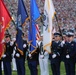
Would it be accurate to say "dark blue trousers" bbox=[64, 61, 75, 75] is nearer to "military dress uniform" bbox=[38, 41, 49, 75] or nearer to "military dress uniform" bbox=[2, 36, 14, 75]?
"military dress uniform" bbox=[38, 41, 49, 75]

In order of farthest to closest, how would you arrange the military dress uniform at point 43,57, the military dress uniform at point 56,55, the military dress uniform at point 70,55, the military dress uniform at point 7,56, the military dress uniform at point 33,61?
the military dress uniform at point 43,57, the military dress uniform at point 7,56, the military dress uniform at point 33,61, the military dress uniform at point 56,55, the military dress uniform at point 70,55

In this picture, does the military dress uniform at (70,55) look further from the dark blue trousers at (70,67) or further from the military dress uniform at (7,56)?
the military dress uniform at (7,56)

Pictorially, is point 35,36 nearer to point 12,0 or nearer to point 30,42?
point 30,42

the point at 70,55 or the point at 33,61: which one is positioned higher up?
the point at 70,55

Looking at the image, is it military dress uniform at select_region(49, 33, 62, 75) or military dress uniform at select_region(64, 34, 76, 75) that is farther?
military dress uniform at select_region(49, 33, 62, 75)

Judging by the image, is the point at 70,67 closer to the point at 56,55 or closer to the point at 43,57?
the point at 56,55

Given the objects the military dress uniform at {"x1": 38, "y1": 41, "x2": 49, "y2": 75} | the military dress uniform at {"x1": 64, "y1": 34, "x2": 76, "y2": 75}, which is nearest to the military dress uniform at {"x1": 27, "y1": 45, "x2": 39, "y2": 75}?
the military dress uniform at {"x1": 38, "y1": 41, "x2": 49, "y2": 75}

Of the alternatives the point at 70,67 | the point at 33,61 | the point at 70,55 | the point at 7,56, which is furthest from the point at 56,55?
the point at 7,56

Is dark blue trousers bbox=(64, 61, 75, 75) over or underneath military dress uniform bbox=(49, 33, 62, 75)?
underneath

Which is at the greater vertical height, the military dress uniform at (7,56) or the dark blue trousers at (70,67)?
the military dress uniform at (7,56)

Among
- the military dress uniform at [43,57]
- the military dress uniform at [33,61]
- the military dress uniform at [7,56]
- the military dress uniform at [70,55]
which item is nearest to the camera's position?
the military dress uniform at [70,55]

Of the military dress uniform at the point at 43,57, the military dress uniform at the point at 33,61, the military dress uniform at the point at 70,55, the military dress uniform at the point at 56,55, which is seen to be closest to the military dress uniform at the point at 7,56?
the military dress uniform at the point at 33,61

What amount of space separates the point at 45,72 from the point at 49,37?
1.71m

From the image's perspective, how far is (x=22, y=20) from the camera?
12242mm
